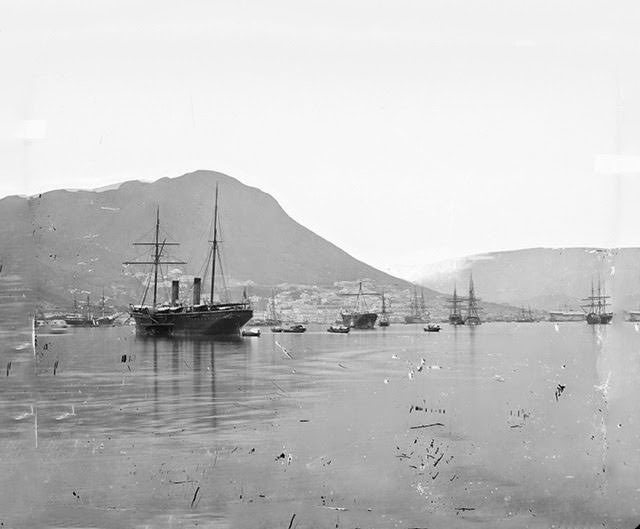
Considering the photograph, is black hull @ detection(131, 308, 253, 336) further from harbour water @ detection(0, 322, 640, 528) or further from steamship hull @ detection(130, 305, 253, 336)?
harbour water @ detection(0, 322, 640, 528)

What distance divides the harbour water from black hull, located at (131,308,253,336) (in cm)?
7463

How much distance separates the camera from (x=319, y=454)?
82.5 ft

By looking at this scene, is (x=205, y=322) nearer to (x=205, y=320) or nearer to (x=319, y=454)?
(x=205, y=320)

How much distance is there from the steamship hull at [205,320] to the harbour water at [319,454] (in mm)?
74694

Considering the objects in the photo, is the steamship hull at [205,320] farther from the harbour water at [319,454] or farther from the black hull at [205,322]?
the harbour water at [319,454]

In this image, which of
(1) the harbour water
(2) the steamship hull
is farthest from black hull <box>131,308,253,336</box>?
(1) the harbour water

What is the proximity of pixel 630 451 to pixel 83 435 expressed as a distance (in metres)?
16.0

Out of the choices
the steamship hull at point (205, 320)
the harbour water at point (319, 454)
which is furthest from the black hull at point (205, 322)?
the harbour water at point (319, 454)

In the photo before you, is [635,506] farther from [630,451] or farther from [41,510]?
[41,510]

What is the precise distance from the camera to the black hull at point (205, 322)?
124 m

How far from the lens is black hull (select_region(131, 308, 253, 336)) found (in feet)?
406

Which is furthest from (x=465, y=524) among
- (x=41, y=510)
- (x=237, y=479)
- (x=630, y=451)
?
(x=630, y=451)

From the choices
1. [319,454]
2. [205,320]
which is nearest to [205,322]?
[205,320]

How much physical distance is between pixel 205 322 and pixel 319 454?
327 ft
